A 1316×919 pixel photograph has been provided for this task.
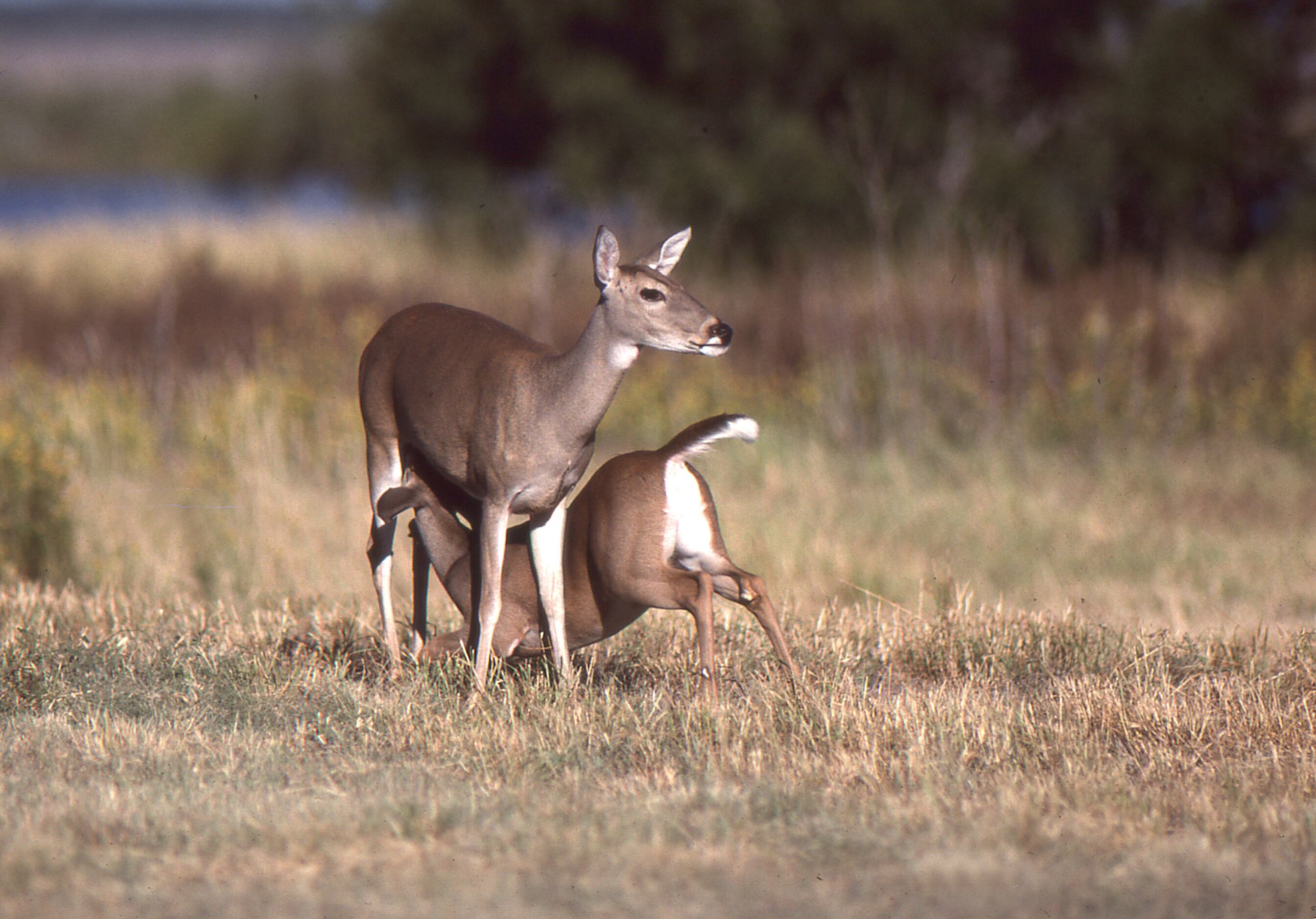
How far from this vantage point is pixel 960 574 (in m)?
9.46

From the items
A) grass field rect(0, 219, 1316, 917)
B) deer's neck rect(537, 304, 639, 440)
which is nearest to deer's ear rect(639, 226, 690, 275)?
deer's neck rect(537, 304, 639, 440)

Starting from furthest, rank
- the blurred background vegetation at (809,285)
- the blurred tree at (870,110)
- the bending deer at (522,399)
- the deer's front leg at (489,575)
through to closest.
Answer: the blurred tree at (870,110), the blurred background vegetation at (809,285), the deer's front leg at (489,575), the bending deer at (522,399)

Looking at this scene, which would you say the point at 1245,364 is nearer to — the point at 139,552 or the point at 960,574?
the point at 960,574

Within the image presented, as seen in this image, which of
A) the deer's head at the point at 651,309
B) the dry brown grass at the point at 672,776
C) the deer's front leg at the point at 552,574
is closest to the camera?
the dry brown grass at the point at 672,776

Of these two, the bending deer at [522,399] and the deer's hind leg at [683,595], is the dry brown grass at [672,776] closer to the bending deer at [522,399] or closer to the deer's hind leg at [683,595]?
the deer's hind leg at [683,595]

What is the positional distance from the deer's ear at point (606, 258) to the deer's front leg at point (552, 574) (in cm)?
91

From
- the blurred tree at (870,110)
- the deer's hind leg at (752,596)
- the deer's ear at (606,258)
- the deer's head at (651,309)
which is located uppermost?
the blurred tree at (870,110)

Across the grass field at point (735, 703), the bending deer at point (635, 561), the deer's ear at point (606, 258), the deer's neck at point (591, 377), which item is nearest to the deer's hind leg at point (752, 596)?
the bending deer at point (635, 561)

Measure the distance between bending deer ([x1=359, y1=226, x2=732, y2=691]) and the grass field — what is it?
0.55 meters

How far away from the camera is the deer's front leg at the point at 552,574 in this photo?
6137 millimetres

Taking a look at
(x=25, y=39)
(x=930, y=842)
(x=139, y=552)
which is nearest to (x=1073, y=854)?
(x=930, y=842)

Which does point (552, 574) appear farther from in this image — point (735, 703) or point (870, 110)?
point (870, 110)

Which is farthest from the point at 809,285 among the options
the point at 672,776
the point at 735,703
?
the point at 672,776

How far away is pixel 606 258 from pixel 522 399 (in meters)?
0.59
